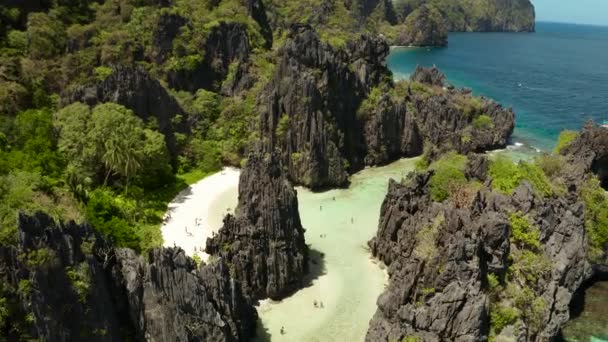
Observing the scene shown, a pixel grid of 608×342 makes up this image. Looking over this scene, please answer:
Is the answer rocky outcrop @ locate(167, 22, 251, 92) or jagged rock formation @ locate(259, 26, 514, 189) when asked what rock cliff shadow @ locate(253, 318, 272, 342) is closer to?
jagged rock formation @ locate(259, 26, 514, 189)

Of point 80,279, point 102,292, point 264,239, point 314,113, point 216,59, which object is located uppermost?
point 216,59

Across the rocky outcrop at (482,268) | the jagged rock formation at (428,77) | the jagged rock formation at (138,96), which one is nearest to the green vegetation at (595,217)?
the rocky outcrop at (482,268)

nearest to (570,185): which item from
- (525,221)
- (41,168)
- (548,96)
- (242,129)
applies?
(525,221)

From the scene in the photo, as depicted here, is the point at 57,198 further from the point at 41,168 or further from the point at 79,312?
the point at 79,312

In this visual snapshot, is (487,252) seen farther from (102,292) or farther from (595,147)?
(595,147)

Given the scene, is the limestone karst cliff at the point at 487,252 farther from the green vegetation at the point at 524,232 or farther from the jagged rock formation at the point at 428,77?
the jagged rock formation at the point at 428,77

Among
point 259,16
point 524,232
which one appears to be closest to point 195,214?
point 524,232
